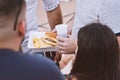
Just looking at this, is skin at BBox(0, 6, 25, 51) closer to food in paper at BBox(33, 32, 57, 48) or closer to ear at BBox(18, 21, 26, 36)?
ear at BBox(18, 21, 26, 36)

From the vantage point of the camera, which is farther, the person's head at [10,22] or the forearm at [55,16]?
the forearm at [55,16]

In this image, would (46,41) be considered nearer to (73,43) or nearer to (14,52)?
(73,43)

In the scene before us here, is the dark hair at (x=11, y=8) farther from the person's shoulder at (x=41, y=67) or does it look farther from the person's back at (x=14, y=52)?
the person's shoulder at (x=41, y=67)

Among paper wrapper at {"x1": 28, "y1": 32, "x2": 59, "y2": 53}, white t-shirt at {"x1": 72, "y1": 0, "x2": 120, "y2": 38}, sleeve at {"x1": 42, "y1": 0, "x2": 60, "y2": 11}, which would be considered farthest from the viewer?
sleeve at {"x1": 42, "y1": 0, "x2": 60, "y2": 11}

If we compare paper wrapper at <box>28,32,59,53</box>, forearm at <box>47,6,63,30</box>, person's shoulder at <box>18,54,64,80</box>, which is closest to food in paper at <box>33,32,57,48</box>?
paper wrapper at <box>28,32,59,53</box>

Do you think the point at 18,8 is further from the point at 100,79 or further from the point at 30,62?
the point at 100,79

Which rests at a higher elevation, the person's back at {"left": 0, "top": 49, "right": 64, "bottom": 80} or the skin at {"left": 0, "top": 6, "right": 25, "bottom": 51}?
the skin at {"left": 0, "top": 6, "right": 25, "bottom": 51}

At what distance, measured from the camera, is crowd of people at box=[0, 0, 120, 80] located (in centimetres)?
97

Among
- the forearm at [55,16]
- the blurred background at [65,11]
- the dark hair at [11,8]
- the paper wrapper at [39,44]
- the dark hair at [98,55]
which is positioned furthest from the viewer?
the blurred background at [65,11]

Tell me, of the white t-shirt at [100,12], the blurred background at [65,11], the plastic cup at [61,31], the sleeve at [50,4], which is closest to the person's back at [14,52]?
the white t-shirt at [100,12]

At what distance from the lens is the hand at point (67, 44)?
6.52 feet

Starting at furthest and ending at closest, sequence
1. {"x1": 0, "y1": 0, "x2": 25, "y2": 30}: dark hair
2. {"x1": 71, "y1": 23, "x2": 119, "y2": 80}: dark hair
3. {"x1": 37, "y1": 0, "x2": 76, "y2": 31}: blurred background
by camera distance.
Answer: {"x1": 37, "y1": 0, "x2": 76, "y2": 31}: blurred background → {"x1": 71, "y1": 23, "x2": 119, "y2": 80}: dark hair → {"x1": 0, "y1": 0, "x2": 25, "y2": 30}: dark hair

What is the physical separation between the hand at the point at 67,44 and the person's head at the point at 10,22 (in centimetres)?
100

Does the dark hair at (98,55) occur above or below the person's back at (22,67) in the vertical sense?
below
